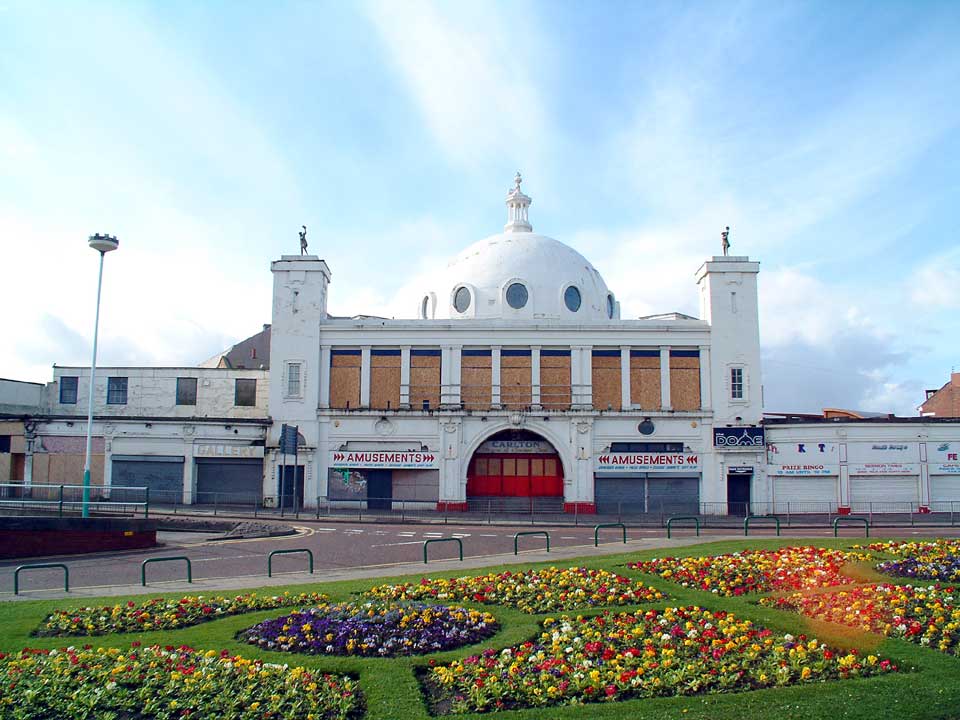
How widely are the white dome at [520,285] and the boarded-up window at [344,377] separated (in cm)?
777

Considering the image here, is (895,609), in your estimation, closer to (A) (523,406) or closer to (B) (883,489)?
(A) (523,406)

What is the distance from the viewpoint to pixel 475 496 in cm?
4312

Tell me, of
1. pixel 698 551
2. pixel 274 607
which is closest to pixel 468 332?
pixel 698 551

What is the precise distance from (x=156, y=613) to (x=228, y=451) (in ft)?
98.8

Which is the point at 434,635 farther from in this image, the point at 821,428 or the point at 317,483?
the point at 821,428

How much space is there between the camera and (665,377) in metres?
41.9

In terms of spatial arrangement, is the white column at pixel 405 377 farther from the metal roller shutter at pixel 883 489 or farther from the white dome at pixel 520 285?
the metal roller shutter at pixel 883 489

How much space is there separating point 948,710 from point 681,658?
9.53ft

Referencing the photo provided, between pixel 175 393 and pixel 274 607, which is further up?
pixel 175 393

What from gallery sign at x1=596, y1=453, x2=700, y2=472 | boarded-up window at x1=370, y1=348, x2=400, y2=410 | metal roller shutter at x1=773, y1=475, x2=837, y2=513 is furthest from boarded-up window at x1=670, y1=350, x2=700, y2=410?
boarded-up window at x1=370, y1=348, x2=400, y2=410

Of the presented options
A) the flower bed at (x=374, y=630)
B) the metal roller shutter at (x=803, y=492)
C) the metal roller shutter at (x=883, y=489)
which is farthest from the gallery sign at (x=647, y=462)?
the flower bed at (x=374, y=630)

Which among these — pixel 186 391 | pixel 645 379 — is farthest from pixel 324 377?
pixel 645 379

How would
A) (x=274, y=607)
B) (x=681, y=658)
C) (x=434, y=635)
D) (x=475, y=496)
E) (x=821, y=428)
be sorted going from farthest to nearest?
(x=475, y=496) < (x=821, y=428) < (x=274, y=607) < (x=434, y=635) < (x=681, y=658)

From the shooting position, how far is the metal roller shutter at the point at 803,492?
4019 centimetres
